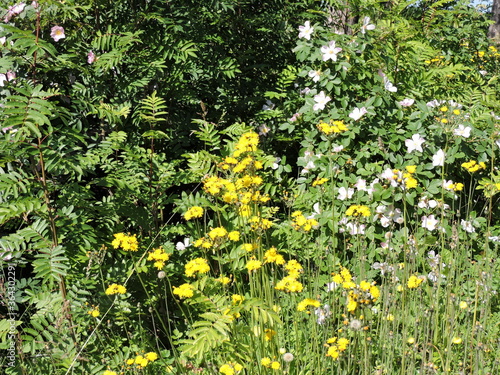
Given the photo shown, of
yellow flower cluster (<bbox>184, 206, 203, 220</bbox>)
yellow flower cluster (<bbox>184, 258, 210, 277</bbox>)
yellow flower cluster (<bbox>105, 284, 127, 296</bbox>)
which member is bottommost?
yellow flower cluster (<bbox>105, 284, 127, 296</bbox>)

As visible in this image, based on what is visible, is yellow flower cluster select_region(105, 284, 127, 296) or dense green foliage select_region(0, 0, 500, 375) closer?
yellow flower cluster select_region(105, 284, 127, 296)

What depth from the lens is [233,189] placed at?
2.12 m

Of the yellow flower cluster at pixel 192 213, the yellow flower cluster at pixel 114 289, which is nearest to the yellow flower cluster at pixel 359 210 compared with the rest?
the yellow flower cluster at pixel 192 213

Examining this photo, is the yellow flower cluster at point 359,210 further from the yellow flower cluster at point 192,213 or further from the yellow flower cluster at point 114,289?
the yellow flower cluster at point 114,289

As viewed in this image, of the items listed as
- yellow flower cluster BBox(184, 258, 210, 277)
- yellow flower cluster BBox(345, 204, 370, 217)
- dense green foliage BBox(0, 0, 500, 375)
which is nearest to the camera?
yellow flower cluster BBox(184, 258, 210, 277)

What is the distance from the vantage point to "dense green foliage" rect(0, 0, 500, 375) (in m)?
2.21

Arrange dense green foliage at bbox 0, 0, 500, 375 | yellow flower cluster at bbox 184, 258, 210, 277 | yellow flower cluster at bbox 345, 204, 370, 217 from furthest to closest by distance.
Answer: dense green foliage at bbox 0, 0, 500, 375 → yellow flower cluster at bbox 345, 204, 370, 217 → yellow flower cluster at bbox 184, 258, 210, 277

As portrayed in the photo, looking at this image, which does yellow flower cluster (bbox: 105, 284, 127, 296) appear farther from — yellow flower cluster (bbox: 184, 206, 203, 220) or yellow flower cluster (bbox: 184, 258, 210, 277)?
yellow flower cluster (bbox: 184, 206, 203, 220)

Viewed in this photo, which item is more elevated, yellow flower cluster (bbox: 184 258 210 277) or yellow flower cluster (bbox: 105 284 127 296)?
yellow flower cluster (bbox: 184 258 210 277)

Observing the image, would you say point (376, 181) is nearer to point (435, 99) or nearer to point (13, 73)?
point (435, 99)

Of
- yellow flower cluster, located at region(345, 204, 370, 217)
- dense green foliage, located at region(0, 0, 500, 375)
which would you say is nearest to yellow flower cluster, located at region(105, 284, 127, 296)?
dense green foliage, located at region(0, 0, 500, 375)

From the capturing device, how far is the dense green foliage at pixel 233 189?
86.9 inches

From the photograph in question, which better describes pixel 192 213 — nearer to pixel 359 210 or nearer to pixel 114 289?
pixel 114 289

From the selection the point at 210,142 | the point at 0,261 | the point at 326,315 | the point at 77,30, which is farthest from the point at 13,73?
the point at 326,315
